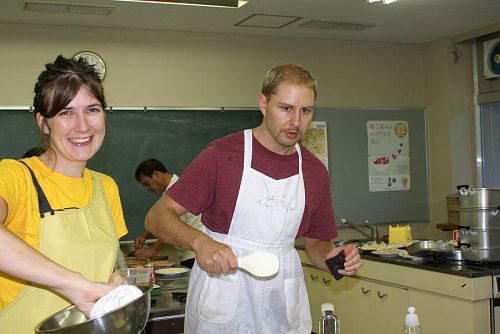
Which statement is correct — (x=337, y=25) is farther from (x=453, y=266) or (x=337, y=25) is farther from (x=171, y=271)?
(x=171, y=271)

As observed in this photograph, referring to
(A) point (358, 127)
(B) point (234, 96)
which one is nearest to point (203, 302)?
(B) point (234, 96)

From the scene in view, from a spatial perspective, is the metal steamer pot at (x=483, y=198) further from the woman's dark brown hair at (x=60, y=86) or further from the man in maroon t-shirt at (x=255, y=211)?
the woman's dark brown hair at (x=60, y=86)

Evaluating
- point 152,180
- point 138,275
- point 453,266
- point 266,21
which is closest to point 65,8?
point 152,180

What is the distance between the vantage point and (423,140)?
6.21m

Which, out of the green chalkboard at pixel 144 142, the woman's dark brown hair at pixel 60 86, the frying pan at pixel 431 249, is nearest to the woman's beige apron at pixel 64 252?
the woman's dark brown hair at pixel 60 86

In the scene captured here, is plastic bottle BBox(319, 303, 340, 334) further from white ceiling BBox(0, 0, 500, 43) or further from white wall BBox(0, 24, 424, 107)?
white wall BBox(0, 24, 424, 107)

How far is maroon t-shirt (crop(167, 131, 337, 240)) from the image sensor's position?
2.17 metres

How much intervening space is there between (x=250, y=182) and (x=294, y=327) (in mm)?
549

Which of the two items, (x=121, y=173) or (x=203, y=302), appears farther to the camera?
(x=121, y=173)

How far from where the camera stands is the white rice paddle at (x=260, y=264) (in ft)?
5.94

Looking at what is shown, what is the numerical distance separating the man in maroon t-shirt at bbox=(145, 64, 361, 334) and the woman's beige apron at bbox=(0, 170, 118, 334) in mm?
479

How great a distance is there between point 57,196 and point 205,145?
3881 millimetres

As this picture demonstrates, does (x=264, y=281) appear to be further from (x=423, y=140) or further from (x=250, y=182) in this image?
(x=423, y=140)

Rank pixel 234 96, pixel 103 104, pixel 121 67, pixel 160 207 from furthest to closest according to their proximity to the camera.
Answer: pixel 234 96 → pixel 121 67 → pixel 160 207 → pixel 103 104
